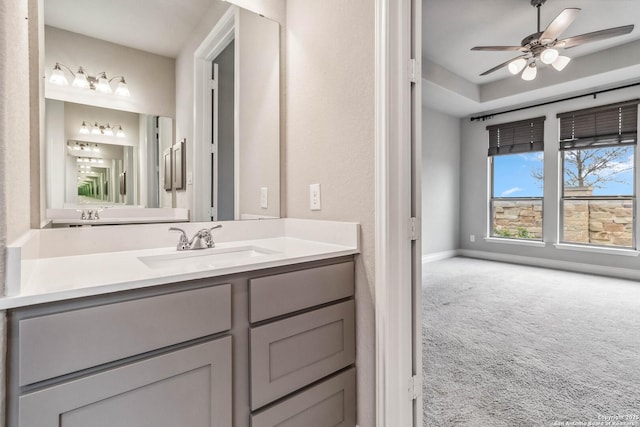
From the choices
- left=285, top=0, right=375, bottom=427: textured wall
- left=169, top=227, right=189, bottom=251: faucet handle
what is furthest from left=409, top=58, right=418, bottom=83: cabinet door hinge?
left=169, top=227, right=189, bottom=251: faucet handle

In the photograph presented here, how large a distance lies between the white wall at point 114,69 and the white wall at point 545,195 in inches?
211

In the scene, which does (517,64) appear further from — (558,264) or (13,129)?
(13,129)

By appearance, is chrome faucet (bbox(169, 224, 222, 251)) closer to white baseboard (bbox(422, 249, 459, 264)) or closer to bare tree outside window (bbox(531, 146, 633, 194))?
white baseboard (bbox(422, 249, 459, 264))

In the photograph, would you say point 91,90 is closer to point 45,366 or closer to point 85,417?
point 45,366

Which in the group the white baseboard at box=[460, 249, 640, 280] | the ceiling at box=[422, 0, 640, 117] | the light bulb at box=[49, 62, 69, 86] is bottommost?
the white baseboard at box=[460, 249, 640, 280]

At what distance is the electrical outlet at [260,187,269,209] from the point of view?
1.71 metres

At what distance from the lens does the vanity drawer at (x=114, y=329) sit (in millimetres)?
694

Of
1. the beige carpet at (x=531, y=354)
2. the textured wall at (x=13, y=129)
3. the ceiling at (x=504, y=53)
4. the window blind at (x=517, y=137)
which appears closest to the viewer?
the textured wall at (x=13, y=129)

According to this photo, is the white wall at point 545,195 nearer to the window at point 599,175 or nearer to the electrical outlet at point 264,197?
the window at point 599,175

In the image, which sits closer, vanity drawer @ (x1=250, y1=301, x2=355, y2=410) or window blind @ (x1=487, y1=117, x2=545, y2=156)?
vanity drawer @ (x1=250, y1=301, x2=355, y2=410)

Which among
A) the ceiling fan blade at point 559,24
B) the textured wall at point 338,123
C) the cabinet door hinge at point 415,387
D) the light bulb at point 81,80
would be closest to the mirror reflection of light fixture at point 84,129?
the light bulb at point 81,80

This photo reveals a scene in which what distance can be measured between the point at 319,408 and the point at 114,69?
1.63 m

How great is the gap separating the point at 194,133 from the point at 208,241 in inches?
22.5

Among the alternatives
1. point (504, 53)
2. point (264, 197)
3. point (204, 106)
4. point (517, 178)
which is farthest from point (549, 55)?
point (204, 106)
